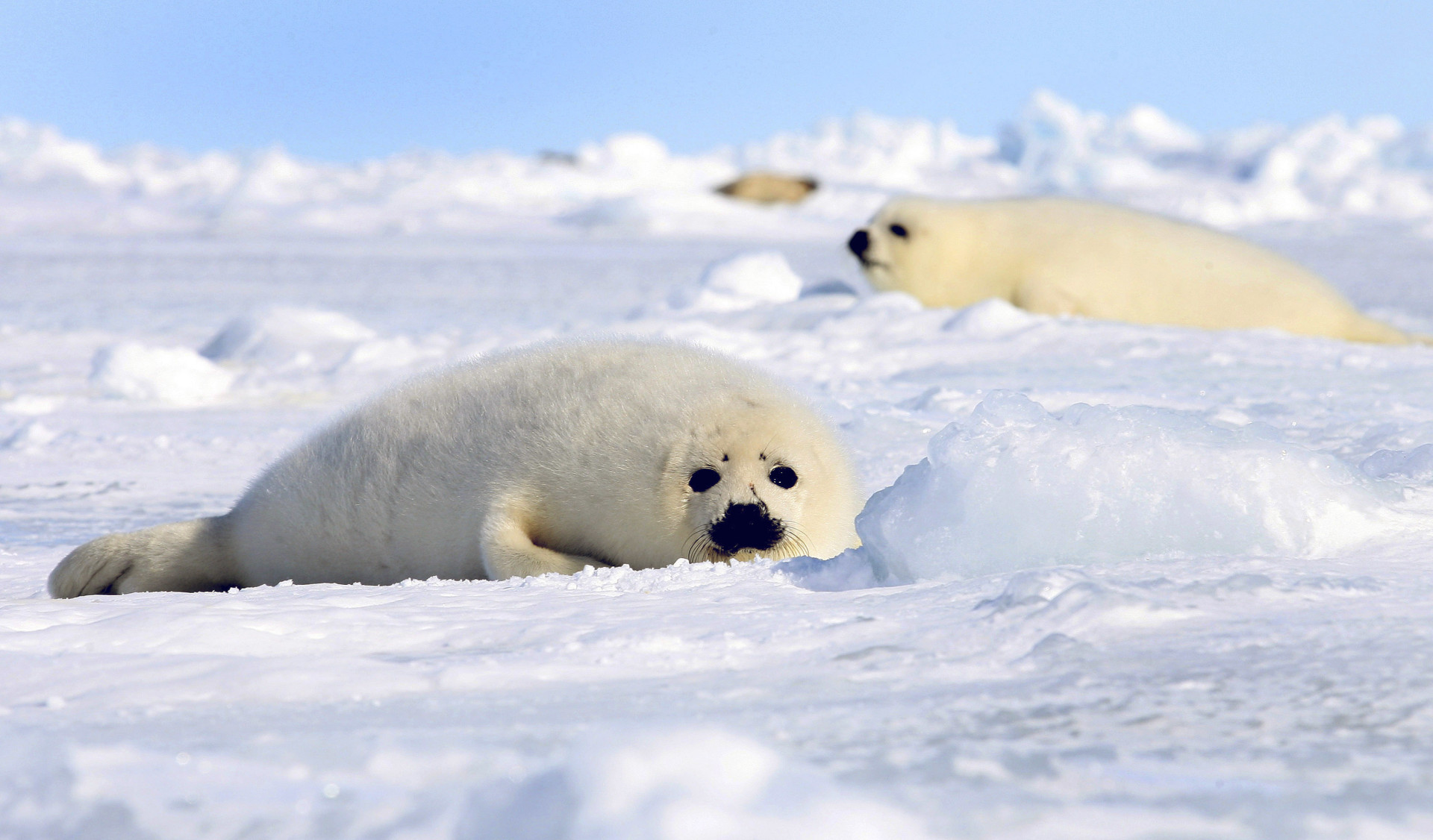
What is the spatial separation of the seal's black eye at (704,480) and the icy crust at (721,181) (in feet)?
68.4

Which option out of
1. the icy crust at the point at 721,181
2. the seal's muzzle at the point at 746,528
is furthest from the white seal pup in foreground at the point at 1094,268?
the icy crust at the point at 721,181

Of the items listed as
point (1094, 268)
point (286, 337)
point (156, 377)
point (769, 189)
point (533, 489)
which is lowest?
point (533, 489)

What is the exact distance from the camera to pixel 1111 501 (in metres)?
1.91

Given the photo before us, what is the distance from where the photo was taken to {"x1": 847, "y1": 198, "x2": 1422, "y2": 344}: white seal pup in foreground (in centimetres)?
606

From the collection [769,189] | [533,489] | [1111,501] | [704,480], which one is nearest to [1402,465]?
[1111,501]

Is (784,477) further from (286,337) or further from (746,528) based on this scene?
(286,337)

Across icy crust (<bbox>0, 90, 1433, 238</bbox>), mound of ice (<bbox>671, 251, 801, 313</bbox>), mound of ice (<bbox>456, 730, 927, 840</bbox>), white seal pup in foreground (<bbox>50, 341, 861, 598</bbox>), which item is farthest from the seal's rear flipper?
icy crust (<bbox>0, 90, 1433, 238</bbox>)

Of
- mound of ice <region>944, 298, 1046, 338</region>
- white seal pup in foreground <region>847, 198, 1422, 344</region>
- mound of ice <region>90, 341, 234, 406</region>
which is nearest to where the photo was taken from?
mound of ice <region>90, 341, 234, 406</region>

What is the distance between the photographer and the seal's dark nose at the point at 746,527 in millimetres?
2285

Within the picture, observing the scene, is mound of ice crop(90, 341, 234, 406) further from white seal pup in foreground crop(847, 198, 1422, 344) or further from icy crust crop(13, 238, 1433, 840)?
white seal pup in foreground crop(847, 198, 1422, 344)

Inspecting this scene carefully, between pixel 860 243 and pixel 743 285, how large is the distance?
897 millimetres

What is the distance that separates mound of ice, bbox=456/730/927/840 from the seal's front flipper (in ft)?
4.17

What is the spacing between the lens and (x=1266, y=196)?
91.9 ft

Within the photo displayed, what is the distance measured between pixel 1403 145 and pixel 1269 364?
3692 centimetres
